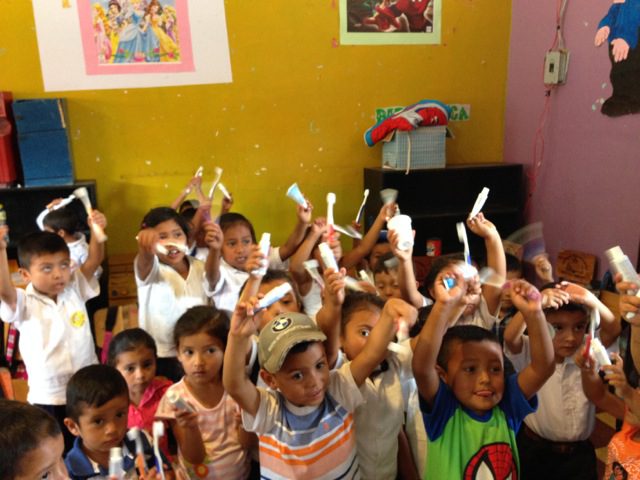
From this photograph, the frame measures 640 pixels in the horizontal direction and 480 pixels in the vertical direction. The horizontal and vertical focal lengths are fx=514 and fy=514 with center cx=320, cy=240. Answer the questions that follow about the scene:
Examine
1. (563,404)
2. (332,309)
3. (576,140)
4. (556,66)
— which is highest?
(556,66)

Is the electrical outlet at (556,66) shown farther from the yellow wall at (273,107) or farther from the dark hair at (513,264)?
the dark hair at (513,264)

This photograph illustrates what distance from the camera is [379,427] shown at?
145 centimetres

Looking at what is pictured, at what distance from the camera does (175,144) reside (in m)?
3.24

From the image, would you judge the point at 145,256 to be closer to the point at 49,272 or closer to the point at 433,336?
the point at 49,272

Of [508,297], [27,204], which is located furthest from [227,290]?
[27,204]

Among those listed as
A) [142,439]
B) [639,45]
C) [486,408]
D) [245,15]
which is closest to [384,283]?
[486,408]

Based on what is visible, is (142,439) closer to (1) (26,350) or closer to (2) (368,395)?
(2) (368,395)

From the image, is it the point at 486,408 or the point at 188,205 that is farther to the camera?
the point at 188,205

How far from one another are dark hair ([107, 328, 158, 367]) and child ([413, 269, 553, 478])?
960 millimetres

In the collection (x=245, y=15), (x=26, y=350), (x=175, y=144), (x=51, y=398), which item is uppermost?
(x=245, y=15)

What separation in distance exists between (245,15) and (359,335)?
2.41 metres

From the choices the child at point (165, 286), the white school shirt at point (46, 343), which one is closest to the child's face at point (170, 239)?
the child at point (165, 286)

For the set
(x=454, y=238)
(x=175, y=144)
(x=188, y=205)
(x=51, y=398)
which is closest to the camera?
(x=51, y=398)

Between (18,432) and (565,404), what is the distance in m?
1.49
